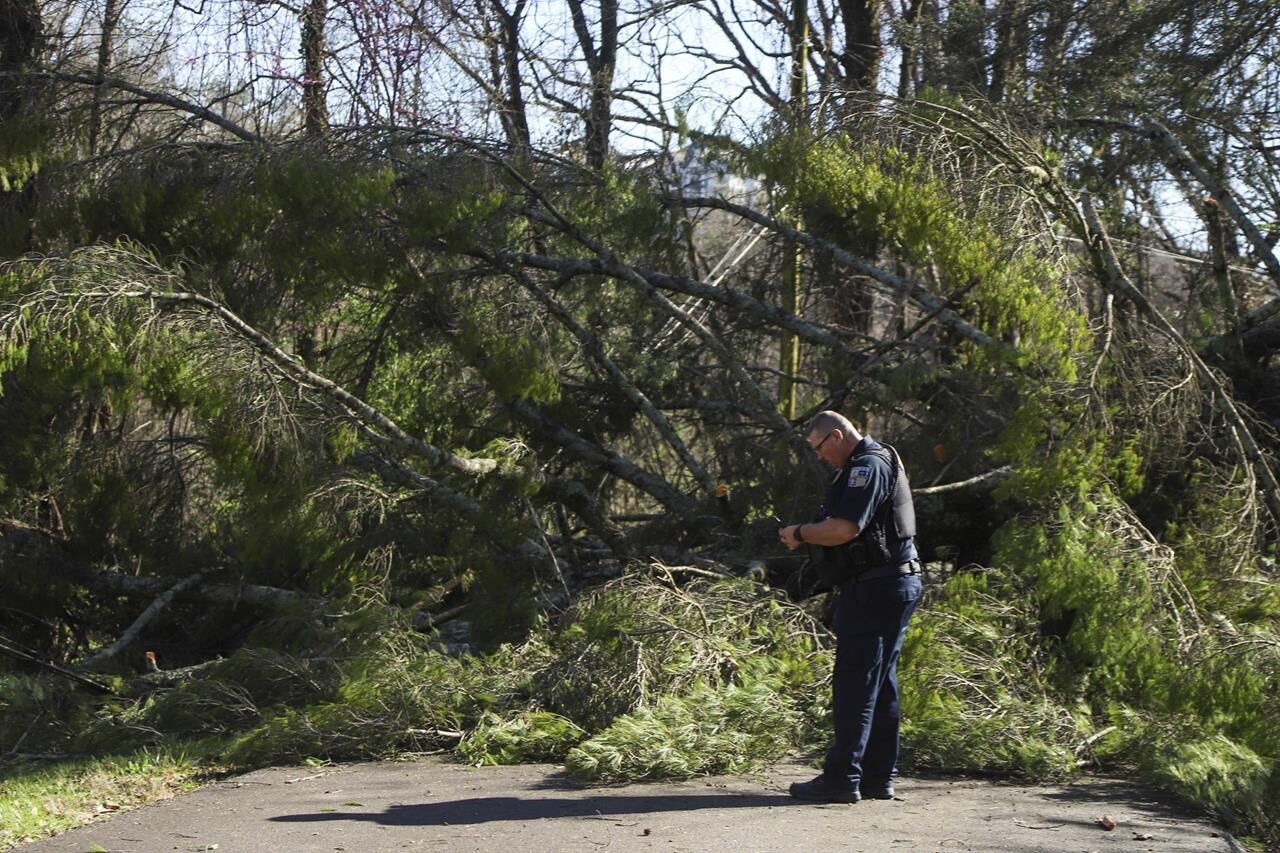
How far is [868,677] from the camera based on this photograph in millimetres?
5727

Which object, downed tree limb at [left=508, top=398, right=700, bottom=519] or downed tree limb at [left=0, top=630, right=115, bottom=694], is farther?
downed tree limb at [left=508, top=398, right=700, bottom=519]

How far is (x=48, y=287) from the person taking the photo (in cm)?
720

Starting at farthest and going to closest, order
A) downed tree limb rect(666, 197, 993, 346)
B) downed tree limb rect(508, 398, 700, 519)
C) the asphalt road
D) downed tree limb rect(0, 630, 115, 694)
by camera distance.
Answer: downed tree limb rect(508, 398, 700, 519) → downed tree limb rect(666, 197, 993, 346) → downed tree limb rect(0, 630, 115, 694) → the asphalt road

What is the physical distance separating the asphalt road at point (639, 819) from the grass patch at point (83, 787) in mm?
173

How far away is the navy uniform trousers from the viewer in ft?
18.8

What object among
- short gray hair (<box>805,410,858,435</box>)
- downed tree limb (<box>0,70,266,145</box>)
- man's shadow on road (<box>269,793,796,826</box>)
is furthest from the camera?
downed tree limb (<box>0,70,266,145</box>)

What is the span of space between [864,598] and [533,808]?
1.71m

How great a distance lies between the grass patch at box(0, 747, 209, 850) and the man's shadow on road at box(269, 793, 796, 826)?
3.10ft

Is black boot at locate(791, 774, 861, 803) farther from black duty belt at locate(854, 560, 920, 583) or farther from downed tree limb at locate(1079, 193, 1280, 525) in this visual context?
downed tree limb at locate(1079, 193, 1280, 525)

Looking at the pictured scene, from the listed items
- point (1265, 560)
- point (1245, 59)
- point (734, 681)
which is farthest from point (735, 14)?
point (734, 681)

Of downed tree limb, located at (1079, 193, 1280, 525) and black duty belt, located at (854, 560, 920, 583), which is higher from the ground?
downed tree limb, located at (1079, 193, 1280, 525)

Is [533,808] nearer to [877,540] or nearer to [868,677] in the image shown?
[868,677]

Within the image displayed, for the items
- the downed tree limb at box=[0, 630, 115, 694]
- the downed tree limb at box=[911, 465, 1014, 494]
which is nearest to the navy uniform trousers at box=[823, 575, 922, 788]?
the downed tree limb at box=[911, 465, 1014, 494]

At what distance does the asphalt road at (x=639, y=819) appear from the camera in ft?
17.0
